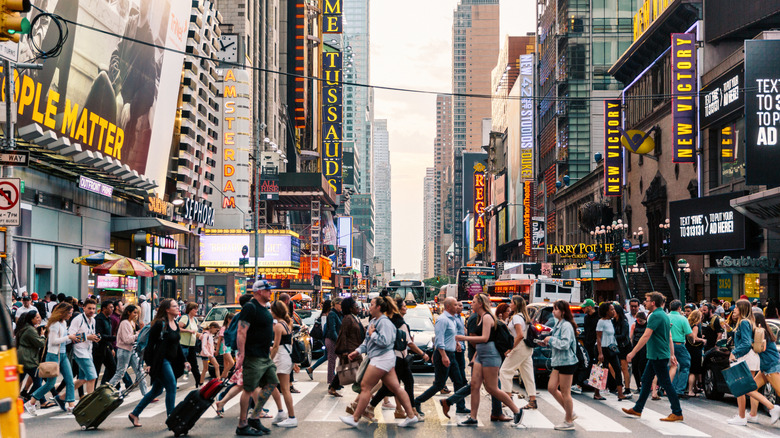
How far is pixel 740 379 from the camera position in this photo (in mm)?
13062

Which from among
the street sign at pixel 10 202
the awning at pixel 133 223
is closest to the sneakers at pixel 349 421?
the street sign at pixel 10 202

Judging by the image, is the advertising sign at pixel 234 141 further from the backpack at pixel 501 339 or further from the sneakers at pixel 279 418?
the backpack at pixel 501 339

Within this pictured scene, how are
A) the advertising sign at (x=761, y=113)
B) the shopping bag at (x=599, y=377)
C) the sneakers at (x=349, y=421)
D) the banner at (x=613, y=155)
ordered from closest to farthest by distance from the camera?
the sneakers at (x=349, y=421) → the shopping bag at (x=599, y=377) → the advertising sign at (x=761, y=113) → the banner at (x=613, y=155)

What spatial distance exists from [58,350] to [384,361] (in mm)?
5450

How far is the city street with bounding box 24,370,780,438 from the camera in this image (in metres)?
11.9

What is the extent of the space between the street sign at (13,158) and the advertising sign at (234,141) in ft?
173

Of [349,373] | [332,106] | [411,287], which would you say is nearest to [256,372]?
[349,373]

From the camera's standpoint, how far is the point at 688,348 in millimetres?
16953

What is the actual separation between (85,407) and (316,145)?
10580 cm

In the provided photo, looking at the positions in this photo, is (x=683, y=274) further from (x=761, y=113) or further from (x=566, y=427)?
(x=566, y=427)

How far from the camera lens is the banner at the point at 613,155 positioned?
60.9 m

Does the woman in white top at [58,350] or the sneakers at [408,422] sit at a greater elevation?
the woman in white top at [58,350]

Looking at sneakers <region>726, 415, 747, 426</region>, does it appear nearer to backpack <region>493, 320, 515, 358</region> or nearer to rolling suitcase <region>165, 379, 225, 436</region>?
backpack <region>493, 320, 515, 358</region>

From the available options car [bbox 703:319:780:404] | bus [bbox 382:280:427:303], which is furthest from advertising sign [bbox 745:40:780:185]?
bus [bbox 382:280:427:303]
